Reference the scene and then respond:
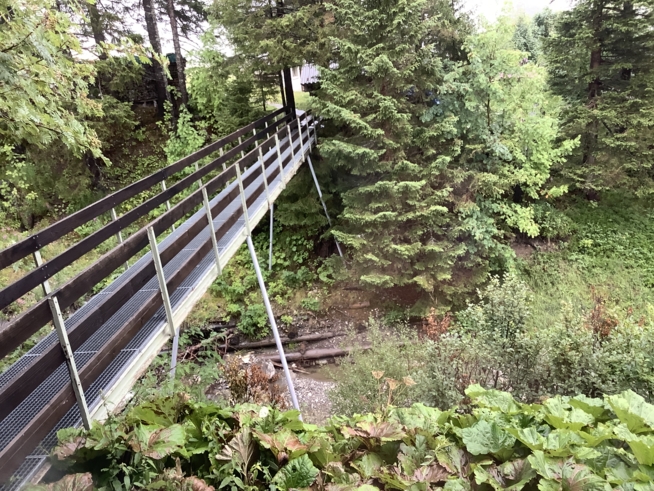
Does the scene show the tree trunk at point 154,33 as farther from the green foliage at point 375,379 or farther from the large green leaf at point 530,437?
the large green leaf at point 530,437

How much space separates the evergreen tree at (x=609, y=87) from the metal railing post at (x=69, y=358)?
36.6 ft

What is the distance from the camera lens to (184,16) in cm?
1430

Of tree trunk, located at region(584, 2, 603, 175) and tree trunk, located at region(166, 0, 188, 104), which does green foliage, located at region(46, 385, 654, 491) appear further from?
tree trunk, located at region(166, 0, 188, 104)

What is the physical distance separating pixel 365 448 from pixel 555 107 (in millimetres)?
12404

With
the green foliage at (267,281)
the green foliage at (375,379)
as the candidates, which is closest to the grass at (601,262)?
the green foliage at (375,379)

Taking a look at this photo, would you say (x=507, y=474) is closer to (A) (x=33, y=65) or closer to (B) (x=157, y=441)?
(B) (x=157, y=441)

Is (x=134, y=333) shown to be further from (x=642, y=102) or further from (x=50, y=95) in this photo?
(x=642, y=102)

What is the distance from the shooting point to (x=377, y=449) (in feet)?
6.86

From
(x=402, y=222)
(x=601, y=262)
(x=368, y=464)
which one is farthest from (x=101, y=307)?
(x=601, y=262)

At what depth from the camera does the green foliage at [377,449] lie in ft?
5.78

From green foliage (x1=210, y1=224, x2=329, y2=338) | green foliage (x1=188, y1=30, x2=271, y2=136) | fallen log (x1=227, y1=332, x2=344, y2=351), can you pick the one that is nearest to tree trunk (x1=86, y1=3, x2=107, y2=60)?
green foliage (x1=188, y1=30, x2=271, y2=136)

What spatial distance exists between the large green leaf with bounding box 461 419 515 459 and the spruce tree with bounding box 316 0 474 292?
20.7ft

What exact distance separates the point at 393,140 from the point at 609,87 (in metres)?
6.66

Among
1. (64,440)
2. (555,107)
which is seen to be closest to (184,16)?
(555,107)
